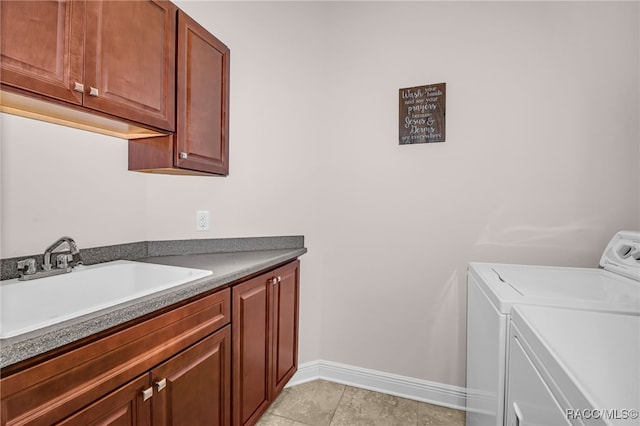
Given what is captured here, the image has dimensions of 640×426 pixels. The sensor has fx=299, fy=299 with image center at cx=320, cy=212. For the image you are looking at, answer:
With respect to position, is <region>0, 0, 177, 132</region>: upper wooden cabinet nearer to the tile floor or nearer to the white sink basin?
the white sink basin

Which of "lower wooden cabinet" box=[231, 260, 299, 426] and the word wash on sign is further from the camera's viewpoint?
the word wash on sign

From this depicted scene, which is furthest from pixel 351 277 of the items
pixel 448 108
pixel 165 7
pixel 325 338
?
A: pixel 165 7

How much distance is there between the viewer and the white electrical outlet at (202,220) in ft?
5.74

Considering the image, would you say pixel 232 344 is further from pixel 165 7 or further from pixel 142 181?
pixel 165 7

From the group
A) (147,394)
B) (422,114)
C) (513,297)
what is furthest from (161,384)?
(422,114)

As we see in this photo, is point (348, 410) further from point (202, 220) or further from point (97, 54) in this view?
point (97, 54)

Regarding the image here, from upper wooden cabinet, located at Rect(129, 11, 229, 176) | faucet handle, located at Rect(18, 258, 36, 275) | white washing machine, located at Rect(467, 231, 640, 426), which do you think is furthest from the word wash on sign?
faucet handle, located at Rect(18, 258, 36, 275)

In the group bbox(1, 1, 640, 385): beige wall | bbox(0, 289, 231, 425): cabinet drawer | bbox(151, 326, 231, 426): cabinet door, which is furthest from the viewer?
bbox(1, 1, 640, 385): beige wall

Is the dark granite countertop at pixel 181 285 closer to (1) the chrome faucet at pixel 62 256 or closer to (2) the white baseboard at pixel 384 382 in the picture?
(1) the chrome faucet at pixel 62 256

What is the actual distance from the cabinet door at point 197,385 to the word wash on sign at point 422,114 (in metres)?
1.54

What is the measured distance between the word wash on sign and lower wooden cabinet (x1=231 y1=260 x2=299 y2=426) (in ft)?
3.64

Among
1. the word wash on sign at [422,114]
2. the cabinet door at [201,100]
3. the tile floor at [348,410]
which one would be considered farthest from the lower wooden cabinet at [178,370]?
the word wash on sign at [422,114]

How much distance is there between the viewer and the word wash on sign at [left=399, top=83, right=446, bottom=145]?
1.84 m

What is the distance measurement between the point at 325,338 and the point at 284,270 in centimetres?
74
